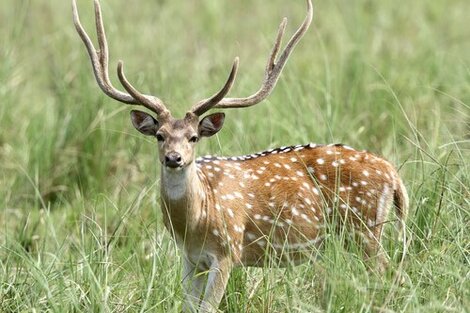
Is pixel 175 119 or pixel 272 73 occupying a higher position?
pixel 272 73

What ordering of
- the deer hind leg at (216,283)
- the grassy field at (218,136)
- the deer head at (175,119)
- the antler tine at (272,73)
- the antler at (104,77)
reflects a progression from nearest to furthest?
the grassy field at (218,136)
the deer head at (175,119)
the deer hind leg at (216,283)
the antler at (104,77)
the antler tine at (272,73)

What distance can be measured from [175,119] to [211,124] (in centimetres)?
21

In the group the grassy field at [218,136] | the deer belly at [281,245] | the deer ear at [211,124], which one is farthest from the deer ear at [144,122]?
the deer belly at [281,245]

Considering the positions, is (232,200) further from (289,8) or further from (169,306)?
(289,8)

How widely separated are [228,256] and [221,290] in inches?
7.1

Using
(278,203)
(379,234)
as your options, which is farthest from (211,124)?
(379,234)

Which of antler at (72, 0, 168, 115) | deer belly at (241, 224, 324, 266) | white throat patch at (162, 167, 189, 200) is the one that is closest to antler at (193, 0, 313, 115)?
antler at (72, 0, 168, 115)

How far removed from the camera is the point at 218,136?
7.95 m

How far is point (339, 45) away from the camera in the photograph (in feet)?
33.8

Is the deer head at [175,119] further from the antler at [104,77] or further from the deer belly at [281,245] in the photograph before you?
the deer belly at [281,245]

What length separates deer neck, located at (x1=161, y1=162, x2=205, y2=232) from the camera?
6.05 m

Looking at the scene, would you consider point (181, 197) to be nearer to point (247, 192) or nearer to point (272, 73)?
point (247, 192)

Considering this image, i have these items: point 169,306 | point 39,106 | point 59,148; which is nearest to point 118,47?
point 39,106

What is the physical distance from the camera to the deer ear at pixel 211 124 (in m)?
6.17
